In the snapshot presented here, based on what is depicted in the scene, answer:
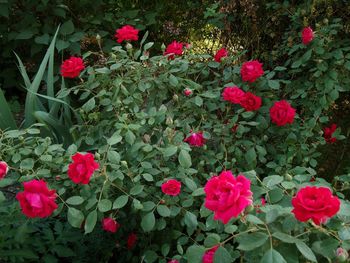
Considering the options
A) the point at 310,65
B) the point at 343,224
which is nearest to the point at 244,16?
the point at 310,65

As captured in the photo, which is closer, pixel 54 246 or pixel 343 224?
pixel 343 224

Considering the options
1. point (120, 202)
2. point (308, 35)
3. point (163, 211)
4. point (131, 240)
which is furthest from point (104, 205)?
point (308, 35)

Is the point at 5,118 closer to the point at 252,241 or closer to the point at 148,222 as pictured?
the point at 148,222

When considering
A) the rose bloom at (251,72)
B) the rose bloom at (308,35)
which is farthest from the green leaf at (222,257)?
the rose bloom at (308,35)

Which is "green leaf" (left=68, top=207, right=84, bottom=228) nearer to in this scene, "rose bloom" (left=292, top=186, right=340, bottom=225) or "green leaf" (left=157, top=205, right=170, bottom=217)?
"green leaf" (left=157, top=205, right=170, bottom=217)

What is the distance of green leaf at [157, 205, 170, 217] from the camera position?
1.50 metres

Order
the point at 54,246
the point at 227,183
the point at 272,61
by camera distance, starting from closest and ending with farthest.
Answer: the point at 227,183
the point at 54,246
the point at 272,61

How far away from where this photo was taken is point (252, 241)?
1.02m

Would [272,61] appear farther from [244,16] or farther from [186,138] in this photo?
[186,138]

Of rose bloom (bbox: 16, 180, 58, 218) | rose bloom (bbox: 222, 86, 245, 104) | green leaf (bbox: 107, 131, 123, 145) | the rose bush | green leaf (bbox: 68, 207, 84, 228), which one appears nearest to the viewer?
the rose bush

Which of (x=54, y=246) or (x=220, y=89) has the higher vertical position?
(x=220, y=89)

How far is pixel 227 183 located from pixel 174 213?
1.86 feet

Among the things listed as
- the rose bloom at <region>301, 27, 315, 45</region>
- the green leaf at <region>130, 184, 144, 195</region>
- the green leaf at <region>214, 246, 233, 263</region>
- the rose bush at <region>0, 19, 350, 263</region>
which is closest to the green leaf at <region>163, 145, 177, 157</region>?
the rose bush at <region>0, 19, 350, 263</region>

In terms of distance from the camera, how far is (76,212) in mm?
1486
